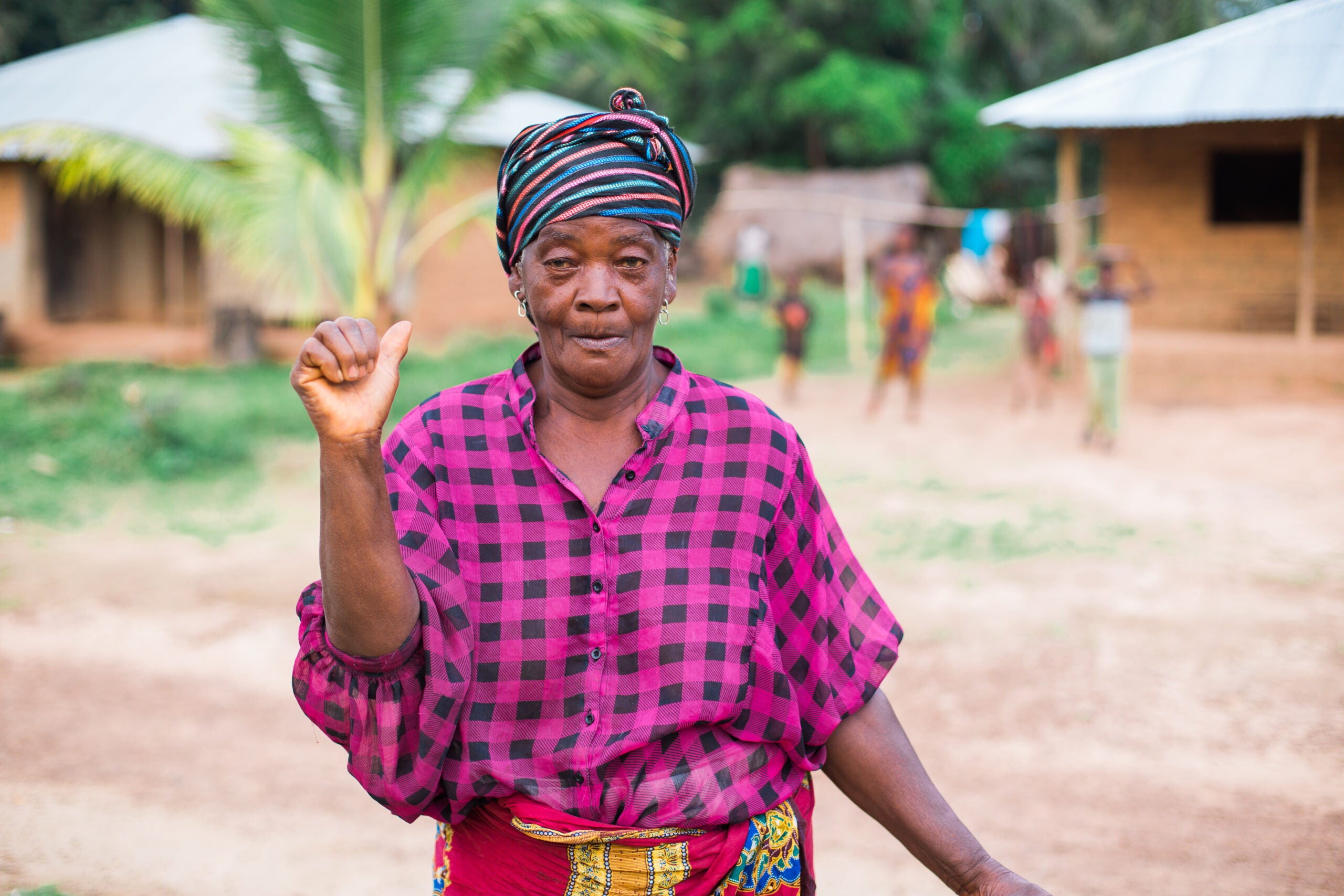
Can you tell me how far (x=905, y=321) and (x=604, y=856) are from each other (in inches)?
377

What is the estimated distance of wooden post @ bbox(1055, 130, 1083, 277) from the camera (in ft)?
42.0

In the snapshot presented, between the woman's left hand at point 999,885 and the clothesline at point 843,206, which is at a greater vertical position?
the clothesline at point 843,206

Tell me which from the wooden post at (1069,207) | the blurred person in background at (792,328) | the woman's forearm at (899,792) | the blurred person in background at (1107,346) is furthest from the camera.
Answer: the wooden post at (1069,207)

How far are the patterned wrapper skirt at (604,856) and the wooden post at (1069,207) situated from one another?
39.1ft

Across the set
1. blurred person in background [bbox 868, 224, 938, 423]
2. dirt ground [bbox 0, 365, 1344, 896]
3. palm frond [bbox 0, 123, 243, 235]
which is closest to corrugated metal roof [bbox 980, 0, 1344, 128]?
blurred person in background [bbox 868, 224, 938, 423]

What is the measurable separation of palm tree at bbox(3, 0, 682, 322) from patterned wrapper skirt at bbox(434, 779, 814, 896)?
22.5ft

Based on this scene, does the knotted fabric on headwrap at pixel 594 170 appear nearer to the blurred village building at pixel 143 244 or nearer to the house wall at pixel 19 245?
the blurred village building at pixel 143 244

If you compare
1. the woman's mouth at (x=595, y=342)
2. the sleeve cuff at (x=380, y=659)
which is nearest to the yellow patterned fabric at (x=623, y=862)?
the sleeve cuff at (x=380, y=659)

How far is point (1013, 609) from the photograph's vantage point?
5.55 metres

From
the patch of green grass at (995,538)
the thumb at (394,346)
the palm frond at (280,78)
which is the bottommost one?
the patch of green grass at (995,538)

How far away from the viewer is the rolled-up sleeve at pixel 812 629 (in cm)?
168

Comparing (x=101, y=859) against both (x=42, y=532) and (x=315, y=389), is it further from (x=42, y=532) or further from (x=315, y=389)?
(x=42, y=532)

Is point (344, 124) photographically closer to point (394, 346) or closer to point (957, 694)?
point (957, 694)

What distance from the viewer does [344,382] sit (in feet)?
4.56
